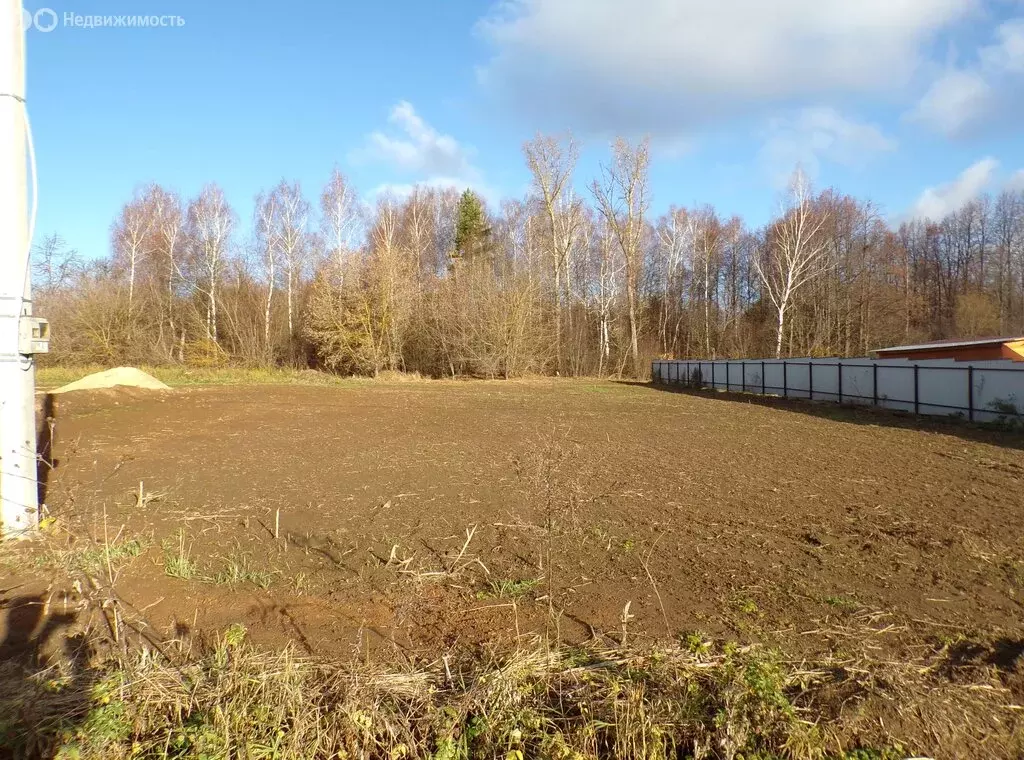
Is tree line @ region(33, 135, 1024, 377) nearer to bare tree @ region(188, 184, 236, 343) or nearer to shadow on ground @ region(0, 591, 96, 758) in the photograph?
bare tree @ region(188, 184, 236, 343)

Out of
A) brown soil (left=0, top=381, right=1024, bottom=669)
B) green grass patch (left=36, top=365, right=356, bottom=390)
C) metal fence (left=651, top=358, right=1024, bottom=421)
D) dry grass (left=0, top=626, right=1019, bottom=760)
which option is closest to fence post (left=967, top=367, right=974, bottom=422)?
metal fence (left=651, top=358, right=1024, bottom=421)

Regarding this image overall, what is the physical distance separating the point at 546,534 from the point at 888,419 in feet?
46.7

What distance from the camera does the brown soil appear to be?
12.3ft

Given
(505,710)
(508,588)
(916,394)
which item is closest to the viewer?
(505,710)

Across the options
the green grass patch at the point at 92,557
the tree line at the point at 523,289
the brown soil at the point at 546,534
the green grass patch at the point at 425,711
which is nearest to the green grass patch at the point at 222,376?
the tree line at the point at 523,289

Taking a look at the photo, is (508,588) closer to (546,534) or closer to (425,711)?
(546,534)

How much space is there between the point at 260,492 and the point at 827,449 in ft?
31.8

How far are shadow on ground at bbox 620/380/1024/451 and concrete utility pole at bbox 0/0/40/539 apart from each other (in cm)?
1469

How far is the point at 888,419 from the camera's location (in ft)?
52.3

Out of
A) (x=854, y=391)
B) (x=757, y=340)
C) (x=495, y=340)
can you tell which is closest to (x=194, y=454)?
(x=854, y=391)

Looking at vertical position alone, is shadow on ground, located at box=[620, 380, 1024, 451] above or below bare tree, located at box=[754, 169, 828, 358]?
below

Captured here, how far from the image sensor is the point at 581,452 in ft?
34.8

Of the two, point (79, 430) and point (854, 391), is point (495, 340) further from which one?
point (79, 430)

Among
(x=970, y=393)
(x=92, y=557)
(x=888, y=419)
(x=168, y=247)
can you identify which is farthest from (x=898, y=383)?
(x=168, y=247)
